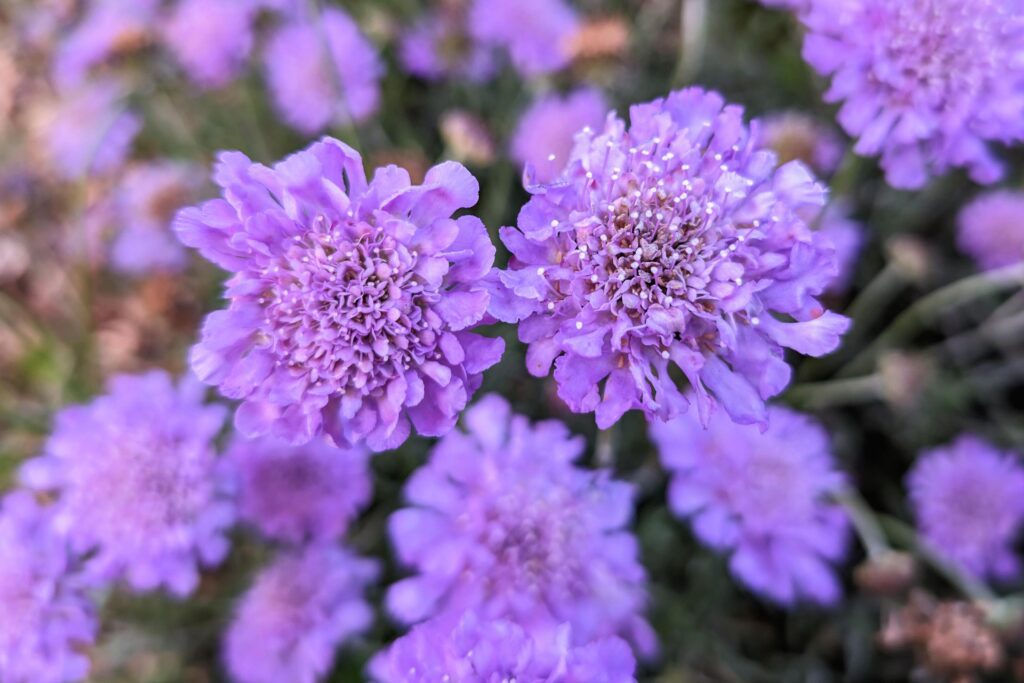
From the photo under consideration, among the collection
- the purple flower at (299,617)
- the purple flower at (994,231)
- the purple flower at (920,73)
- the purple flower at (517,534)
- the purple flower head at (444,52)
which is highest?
the purple flower at (920,73)

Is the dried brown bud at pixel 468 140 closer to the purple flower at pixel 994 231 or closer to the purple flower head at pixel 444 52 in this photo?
the purple flower head at pixel 444 52

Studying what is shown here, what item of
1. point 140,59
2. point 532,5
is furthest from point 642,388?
point 140,59

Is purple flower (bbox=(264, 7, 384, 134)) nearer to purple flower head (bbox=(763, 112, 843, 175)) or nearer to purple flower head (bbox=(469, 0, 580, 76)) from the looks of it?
purple flower head (bbox=(469, 0, 580, 76))

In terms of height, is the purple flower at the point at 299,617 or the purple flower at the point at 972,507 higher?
the purple flower at the point at 972,507

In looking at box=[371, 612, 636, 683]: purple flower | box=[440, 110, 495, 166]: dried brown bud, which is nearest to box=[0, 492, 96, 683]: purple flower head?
box=[371, 612, 636, 683]: purple flower

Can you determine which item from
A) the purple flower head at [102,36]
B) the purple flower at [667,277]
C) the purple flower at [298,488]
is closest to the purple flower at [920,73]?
the purple flower at [667,277]

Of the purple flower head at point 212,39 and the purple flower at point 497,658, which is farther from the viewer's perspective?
the purple flower head at point 212,39

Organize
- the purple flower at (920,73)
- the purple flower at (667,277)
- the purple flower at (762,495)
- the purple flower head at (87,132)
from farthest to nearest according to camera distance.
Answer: the purple flower head at (87,132) < the purple flower at (762,495) < the purple flower at (920,73) < the purple flower at (667,277)

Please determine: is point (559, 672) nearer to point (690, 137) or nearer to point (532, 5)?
point (690, 137)
